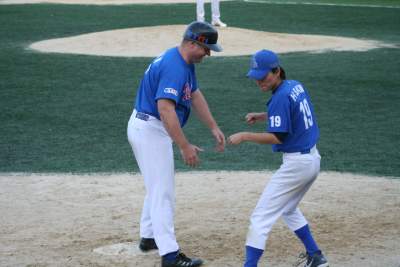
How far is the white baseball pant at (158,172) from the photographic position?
6457mm

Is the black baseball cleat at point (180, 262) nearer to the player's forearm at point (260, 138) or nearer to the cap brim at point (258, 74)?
the player's forearm at point (260, 138)

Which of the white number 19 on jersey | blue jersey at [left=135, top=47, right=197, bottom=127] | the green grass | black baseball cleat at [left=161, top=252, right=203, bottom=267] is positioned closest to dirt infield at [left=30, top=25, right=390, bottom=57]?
Answer: the green grass

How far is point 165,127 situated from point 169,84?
1.06 ft

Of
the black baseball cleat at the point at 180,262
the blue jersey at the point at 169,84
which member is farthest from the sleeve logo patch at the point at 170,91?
the black baseball cleat at the point at 180,262

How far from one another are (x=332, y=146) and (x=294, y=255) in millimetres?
4482

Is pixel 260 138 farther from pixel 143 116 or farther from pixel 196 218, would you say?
pixel 196 218

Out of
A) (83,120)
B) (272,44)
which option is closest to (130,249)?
(83,120)

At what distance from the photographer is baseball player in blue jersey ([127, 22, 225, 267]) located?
629cm

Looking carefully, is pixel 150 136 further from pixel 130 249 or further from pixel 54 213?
pixel 54 213

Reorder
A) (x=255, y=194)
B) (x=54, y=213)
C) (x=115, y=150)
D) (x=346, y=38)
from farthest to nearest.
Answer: (x=346, y=38), (x=115, y=150), (x=255, y=194), (x=54, y=213)

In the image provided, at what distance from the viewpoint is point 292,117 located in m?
6.07

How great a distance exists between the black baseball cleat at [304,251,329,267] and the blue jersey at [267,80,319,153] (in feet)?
2.80

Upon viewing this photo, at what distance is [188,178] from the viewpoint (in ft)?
30.9

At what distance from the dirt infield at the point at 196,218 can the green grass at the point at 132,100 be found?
0.76 m
